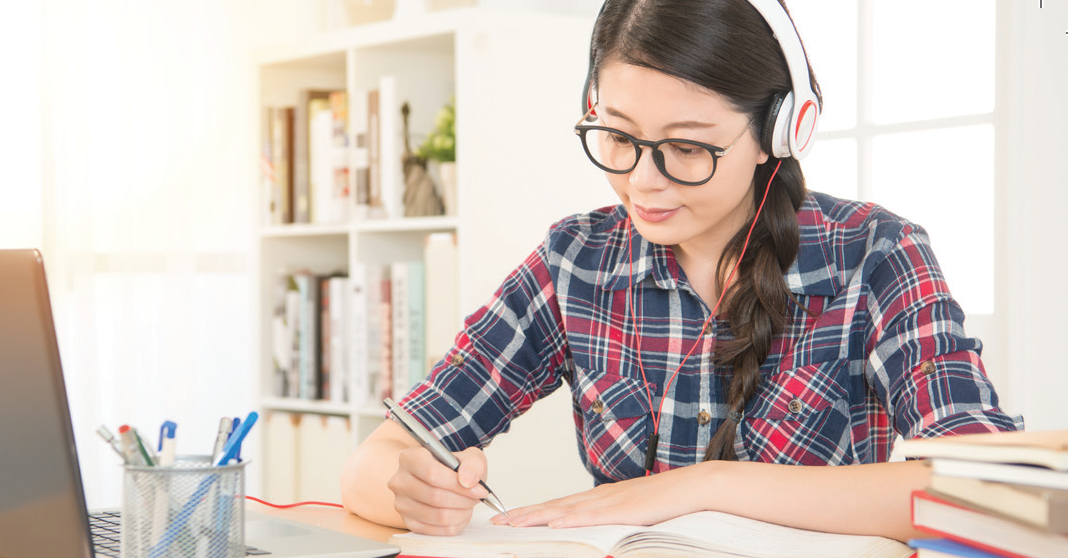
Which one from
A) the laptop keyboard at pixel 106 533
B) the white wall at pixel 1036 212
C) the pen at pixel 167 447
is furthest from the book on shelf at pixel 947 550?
the white wall at pixel 1036 212

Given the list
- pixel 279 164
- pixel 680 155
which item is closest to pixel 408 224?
pixel 279 164

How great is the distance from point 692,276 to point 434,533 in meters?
0.56

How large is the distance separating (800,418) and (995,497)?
0.64 m

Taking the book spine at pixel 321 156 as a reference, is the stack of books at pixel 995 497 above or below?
below

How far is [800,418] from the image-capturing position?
3.84ft

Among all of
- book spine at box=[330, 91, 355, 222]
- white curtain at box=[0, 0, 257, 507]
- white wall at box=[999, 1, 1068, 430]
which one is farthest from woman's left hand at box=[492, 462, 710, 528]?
white curtain at box=[0, 0, 257, 507]

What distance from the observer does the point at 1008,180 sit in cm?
179

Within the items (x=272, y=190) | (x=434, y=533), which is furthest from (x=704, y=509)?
(x=272, y=190)

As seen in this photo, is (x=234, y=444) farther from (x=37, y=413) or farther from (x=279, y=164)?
(x=279, y=164)

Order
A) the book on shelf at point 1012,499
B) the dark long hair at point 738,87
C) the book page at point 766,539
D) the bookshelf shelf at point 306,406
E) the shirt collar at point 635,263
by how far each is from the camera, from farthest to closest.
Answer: the bookshelf shelf at point 306,406 < the shirt collar at point 635,263 < the dark long hair at point 738,87 < the book page at point 766,539 < the book on shelf at point 1012,499

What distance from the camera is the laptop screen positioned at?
2.09ft

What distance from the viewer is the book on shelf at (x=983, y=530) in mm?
517

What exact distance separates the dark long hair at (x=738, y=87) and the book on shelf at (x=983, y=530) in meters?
0.58

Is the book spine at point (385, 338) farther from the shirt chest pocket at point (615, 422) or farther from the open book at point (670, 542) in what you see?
the open book at point (670, 542)
